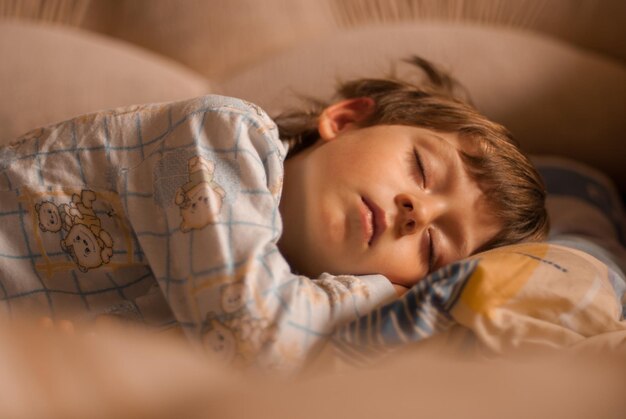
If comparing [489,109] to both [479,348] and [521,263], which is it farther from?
[479,348]

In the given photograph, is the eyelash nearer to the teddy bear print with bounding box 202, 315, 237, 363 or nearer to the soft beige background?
the teddy bear print with bounding box 202, 315, 237, 363

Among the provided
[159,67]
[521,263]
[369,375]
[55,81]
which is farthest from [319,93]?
[369,375]

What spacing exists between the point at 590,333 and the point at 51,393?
0.58 meters

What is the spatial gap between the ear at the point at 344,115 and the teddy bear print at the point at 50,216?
385 millimetres

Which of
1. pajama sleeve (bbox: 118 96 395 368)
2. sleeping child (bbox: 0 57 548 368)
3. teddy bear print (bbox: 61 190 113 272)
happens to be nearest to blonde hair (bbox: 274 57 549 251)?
sleeping child (bbox: 0 57 548 368)

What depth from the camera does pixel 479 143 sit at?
973mm

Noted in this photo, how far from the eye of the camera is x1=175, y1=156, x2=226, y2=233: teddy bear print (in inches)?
30.8

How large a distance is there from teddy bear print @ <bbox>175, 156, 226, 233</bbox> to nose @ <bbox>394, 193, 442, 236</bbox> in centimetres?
23

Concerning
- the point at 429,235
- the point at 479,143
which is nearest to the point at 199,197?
the point at 429,235

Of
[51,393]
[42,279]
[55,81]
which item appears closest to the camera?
[51,393]

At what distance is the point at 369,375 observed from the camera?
1.56 ft

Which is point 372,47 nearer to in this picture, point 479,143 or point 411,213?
point 479,143

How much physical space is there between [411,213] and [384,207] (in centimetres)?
3

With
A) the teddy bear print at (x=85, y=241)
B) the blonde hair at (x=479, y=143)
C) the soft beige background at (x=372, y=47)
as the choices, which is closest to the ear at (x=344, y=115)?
the blonde hair at (x=479, y=143)
